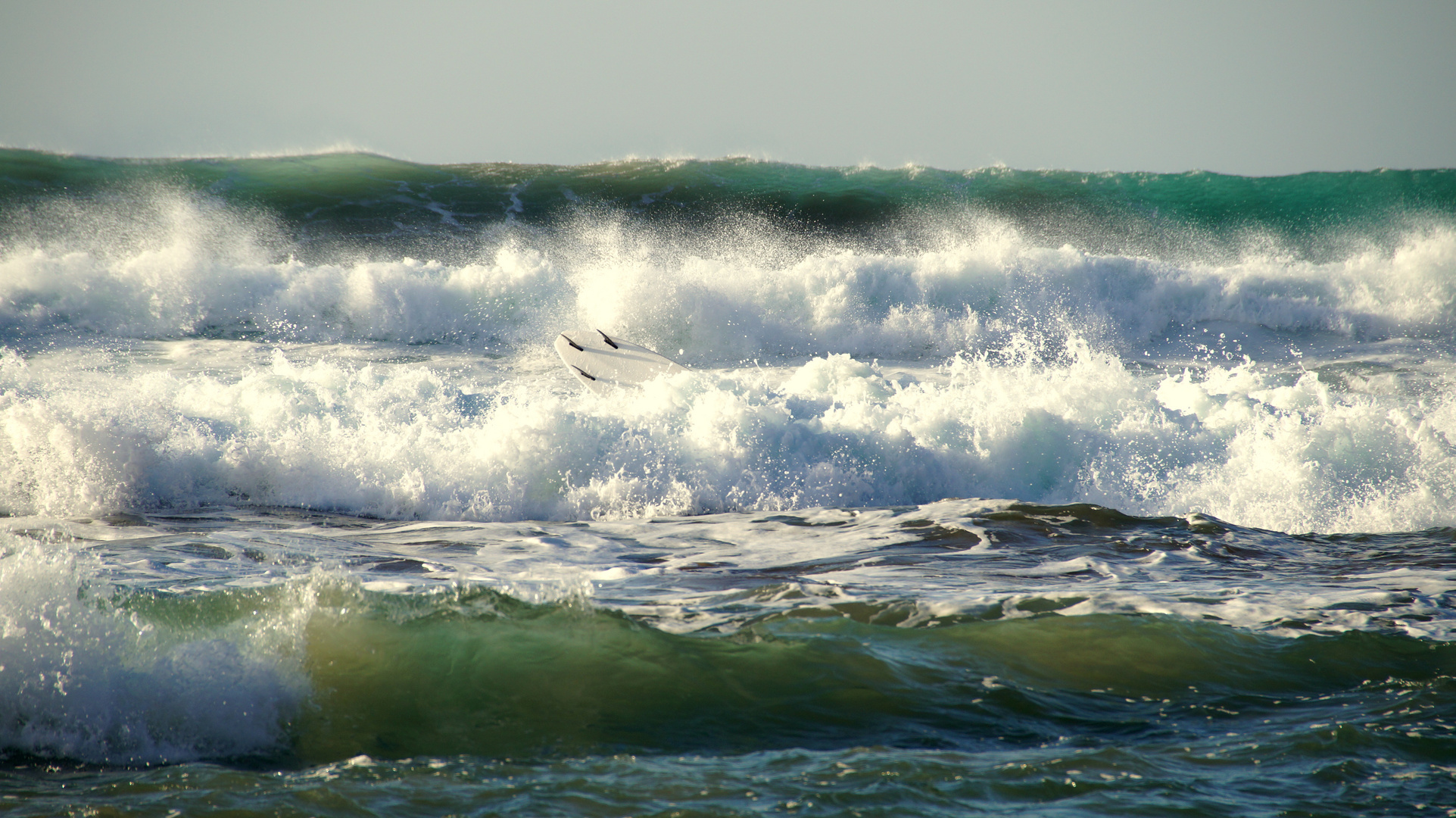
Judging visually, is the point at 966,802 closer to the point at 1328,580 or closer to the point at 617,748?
the point at 617,748

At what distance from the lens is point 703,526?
6.61m

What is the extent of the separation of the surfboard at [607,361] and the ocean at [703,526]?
0.29 metres

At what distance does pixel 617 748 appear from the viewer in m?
2.92

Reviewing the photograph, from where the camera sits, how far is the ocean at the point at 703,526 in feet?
9.27

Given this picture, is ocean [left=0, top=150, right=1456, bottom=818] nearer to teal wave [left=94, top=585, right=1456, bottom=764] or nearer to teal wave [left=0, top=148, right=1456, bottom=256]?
teal wave [left=94, top=585, right=1456, bottom=764]

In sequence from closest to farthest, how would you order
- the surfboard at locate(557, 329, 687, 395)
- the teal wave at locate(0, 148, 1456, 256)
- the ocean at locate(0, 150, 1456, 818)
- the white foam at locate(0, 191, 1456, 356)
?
the ocean at locate(0, 150, 1456, 818) < the surfboard at locate(557, 329, 687, 395) < the white foam at locate(0, 191, 1456, 356) < the teal wave at locate(0, 148, 1456, 256)

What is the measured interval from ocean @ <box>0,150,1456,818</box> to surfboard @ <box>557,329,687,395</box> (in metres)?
0.29

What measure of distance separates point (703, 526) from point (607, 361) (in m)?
3.06

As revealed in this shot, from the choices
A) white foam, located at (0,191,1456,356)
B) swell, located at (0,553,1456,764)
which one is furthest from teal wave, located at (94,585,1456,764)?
white foam, located at (0,191,1456,356)

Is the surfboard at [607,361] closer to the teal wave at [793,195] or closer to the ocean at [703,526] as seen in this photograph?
the ocean at [703,526]

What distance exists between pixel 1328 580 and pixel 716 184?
17438 millimetres

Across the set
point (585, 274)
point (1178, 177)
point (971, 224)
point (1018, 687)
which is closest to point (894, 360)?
point (585, 274)

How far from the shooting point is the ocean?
9.27ft

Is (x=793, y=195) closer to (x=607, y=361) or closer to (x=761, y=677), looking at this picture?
(x=607, y=361)
